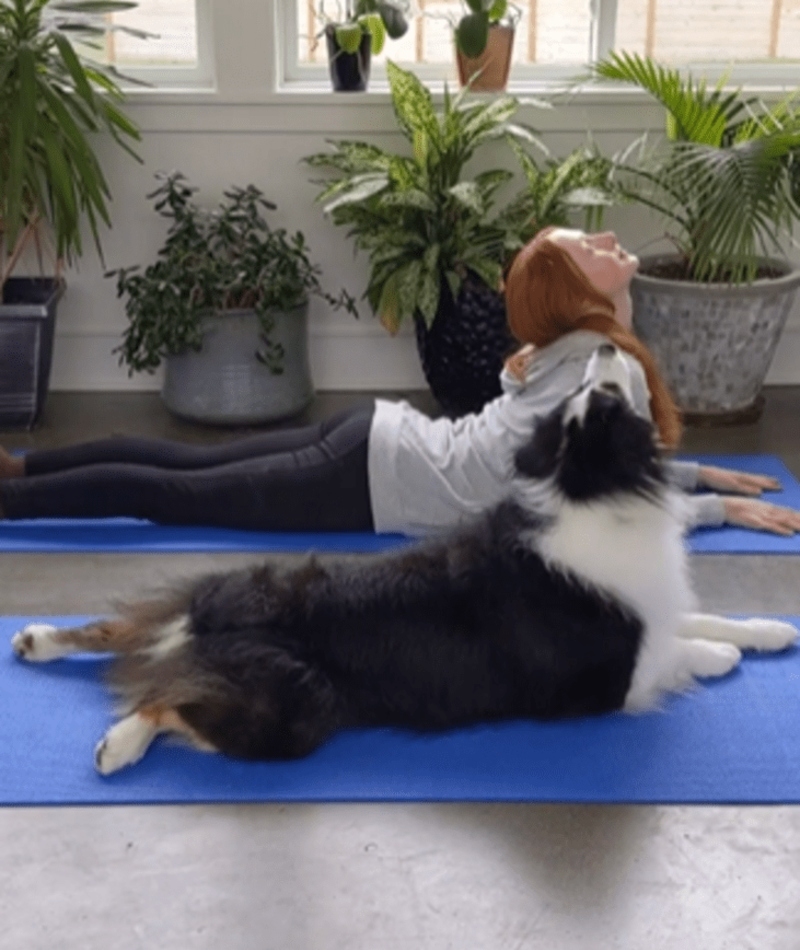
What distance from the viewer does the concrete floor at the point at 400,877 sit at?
1900 millimetres

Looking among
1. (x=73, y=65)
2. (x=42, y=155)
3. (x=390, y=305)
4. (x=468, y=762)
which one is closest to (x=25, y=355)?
(x=42, y=155)

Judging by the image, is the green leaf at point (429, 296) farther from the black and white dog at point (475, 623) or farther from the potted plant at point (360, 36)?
the black and white dog at point (475, 623)

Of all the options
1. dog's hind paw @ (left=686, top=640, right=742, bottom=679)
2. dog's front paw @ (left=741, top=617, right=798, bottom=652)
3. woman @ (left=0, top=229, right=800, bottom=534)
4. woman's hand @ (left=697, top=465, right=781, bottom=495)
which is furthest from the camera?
woman's hand @ (left=697, top=465, right=781, bottom=495)

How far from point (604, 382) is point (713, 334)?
1782 mm

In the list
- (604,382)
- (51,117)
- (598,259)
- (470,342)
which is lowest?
(470,342)

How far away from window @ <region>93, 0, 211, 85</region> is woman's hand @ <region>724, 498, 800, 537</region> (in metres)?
2.26

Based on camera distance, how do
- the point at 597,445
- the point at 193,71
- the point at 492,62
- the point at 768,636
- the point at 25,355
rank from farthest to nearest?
the point at 193,71
the point at 492,62
the point at 25,355
the point at 768,636
the point at 597,445

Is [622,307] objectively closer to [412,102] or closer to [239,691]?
[239,691]

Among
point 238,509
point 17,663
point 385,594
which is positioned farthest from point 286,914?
point 238,509

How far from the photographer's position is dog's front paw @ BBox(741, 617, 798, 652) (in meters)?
2.63

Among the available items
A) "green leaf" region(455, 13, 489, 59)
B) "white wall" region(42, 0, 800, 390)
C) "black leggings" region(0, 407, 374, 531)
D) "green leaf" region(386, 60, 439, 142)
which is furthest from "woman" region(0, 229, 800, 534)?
"green leaf" region(455, 13, 489, 59)

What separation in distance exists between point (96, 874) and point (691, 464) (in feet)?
6.29

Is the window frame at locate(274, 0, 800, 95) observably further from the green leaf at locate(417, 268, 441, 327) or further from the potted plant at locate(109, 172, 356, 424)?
the green leaf at locate(417, 268, 441, 327)

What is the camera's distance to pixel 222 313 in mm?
3943
